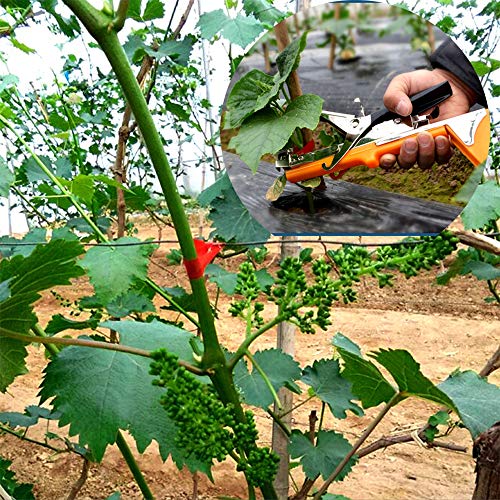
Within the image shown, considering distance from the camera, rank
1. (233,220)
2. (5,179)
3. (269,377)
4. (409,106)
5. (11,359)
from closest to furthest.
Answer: (409,106) < (11,359) < (5,179) < (269,377) < (233,220)

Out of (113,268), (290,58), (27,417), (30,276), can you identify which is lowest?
(27,417)

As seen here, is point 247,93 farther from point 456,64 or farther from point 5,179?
point 5,179

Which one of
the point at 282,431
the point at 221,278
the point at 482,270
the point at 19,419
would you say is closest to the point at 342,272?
the point at 282,431

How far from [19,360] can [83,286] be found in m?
5.92

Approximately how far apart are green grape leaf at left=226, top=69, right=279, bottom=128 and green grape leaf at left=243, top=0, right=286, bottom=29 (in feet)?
2.23

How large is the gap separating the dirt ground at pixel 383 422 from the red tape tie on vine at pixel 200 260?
94 centimetres

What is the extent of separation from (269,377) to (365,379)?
1.34ft

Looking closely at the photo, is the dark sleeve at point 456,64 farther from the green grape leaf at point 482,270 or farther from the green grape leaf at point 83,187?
the green grape leaf at point 482,270

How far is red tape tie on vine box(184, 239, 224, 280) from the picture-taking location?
625 millimetres

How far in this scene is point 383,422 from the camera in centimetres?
342

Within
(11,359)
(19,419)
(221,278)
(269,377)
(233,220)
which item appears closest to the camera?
(11,359)

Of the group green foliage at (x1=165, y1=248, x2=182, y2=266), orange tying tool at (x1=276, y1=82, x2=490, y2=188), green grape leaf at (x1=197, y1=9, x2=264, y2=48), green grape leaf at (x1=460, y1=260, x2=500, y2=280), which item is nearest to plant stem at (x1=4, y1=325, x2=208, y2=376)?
orange tying tool at (x1=276, y1=82, x2=490, y2=188)

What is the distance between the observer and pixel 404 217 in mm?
795

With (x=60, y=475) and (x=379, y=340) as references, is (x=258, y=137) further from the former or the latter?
(x=379, y=340)
